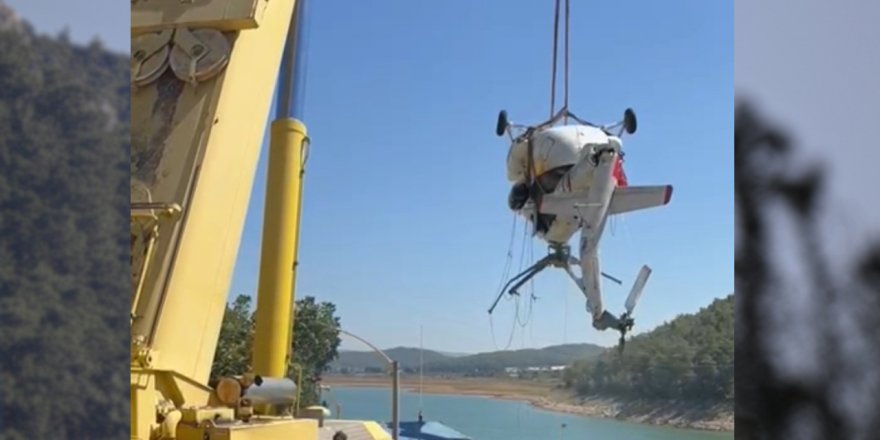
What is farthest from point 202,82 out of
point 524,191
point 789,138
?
point 524,191

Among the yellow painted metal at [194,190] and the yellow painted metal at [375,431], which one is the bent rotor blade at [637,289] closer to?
the yellow painted metal at [375,431]

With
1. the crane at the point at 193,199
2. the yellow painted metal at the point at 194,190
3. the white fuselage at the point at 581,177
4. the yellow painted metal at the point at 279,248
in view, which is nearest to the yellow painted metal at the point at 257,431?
the crane at the point at 193,199

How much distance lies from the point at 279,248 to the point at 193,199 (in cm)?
111

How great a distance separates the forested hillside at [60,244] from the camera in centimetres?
141

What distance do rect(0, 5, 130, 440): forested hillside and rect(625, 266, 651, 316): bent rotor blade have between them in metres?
6.75

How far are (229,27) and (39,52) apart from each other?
2538mm

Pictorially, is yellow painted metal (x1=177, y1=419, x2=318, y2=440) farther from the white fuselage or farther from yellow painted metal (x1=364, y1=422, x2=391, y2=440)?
the white fuselage

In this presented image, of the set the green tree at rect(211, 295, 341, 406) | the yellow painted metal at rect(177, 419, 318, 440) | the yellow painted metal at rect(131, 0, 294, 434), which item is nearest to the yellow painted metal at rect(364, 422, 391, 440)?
the yellow painted metal at rect(177, 419, 318, 440)

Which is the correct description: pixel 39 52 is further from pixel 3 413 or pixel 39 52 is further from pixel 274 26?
pixel 274 26

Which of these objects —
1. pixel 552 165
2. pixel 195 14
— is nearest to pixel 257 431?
pixel 195 14

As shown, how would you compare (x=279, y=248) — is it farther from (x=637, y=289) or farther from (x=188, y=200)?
(x=637, y=289)

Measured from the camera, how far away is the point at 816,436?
1172 mm

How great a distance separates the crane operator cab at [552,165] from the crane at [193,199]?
3.94 metres

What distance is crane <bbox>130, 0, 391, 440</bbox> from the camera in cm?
327
